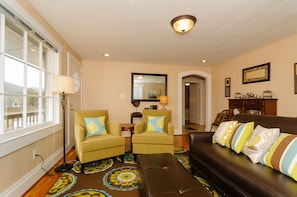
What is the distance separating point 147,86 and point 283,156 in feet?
12.7

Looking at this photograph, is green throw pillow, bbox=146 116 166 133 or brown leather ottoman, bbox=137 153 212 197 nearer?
brown leather ottoman, bbox=137 153 212 197

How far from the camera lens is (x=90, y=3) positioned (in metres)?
1.94

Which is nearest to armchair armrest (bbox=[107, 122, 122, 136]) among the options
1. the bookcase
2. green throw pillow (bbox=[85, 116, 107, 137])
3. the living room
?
green throw pillow (bbox=[85, 116, 107, 137])

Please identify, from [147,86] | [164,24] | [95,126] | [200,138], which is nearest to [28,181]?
[95,126]

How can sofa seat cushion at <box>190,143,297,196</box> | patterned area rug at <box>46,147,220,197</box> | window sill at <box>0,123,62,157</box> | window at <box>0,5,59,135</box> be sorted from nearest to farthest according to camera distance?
sofa seat cushion at <box>190,143,297,196</box> → window sill at <box>0,123,62,157</box> → window at <box>0,5,59,135</box> → patterned area rug at <box>46,147,220,197</box>

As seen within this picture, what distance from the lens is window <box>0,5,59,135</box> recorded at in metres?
1.68

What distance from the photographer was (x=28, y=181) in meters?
1.92

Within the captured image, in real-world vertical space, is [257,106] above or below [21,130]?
above

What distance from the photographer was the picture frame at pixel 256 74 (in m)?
3.43

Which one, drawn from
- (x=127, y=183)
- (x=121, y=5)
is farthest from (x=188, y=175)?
(x=121, y=5)

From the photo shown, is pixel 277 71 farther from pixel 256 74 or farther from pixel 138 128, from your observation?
pixel 138 128

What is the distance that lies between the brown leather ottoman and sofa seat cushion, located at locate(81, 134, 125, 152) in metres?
0.92

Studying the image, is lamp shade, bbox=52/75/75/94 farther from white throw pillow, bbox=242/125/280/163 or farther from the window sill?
white throw pillow, bbox=242/125/280/163

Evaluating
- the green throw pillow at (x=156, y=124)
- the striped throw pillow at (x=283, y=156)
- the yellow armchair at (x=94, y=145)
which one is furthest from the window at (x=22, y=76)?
the striped throw pillow at (x=283, y=156)
